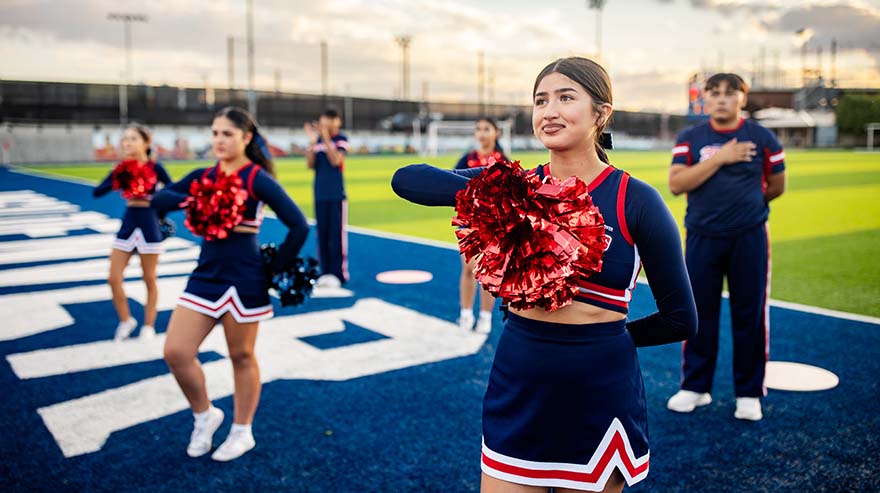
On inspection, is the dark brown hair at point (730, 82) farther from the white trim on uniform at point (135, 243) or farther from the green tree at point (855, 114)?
the green tree at point (855, 114)

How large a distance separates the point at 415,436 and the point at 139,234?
344 cm

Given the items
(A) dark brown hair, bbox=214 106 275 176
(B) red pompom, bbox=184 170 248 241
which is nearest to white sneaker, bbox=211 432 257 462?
(B) red pompom, bbox=184 170 248 241

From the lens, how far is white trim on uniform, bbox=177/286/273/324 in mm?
3559

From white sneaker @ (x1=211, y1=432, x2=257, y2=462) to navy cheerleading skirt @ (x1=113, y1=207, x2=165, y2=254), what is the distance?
286 cm

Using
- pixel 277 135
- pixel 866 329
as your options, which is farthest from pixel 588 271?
pixel 277 135

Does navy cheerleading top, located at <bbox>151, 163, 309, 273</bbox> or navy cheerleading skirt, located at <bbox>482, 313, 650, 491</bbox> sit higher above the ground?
navy cheerleading top, located at <bbox>151, 163, 309, 273</bbox>

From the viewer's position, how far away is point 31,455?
3.67m

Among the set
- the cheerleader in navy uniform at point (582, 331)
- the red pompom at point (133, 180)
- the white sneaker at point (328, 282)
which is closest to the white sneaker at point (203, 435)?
the cheerleader in navy uniform at point (582, 331)

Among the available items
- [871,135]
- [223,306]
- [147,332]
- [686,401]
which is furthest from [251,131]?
[871,135]

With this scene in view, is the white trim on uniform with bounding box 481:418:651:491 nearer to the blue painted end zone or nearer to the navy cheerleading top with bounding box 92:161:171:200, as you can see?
the blue painted end zone

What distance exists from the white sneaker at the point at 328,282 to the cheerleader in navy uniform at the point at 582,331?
6155 millimetres

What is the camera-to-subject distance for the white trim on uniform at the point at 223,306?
3.56 metres

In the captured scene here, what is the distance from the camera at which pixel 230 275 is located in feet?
11.9

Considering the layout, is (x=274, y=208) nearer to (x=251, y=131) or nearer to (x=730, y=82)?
(x=251, y=131)
